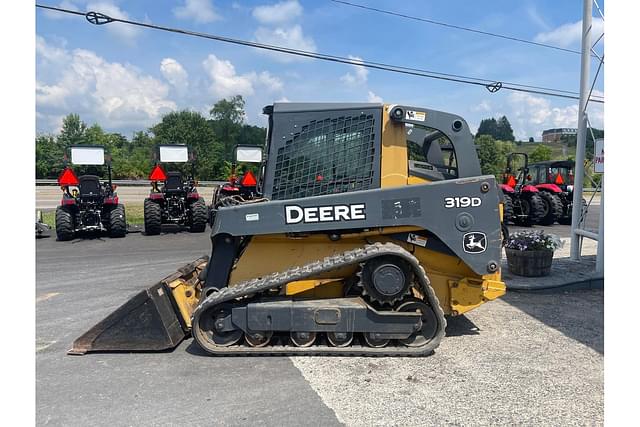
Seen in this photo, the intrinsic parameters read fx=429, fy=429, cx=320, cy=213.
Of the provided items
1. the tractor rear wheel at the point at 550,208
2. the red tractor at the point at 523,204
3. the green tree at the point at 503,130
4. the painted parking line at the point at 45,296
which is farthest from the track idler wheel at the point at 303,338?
the green tree at the point at 503,130

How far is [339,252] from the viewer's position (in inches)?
179

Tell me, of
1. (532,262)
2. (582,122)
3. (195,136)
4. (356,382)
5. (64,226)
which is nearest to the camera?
(356,382)

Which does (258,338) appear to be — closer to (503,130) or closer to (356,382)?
(356,382)

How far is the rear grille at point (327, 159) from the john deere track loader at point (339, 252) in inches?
0.4

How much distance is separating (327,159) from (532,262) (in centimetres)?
421

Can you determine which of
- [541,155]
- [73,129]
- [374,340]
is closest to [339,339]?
[374,340]

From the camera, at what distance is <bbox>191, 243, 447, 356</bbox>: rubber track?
162 inches

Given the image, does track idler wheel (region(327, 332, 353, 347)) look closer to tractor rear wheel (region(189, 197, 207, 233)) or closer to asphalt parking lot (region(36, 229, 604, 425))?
asphalt parking lot (region(36, 229, 604, 425))

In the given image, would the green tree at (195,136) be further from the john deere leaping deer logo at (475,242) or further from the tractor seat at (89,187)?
the john deere leaping deer logo at (475,242)

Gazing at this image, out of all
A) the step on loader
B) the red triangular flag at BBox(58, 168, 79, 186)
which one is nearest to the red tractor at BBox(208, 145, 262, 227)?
the step on loader

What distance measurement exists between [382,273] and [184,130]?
59021mm

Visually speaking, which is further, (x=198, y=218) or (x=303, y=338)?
(x=198, y=218)

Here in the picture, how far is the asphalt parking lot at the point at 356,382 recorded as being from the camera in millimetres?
3195

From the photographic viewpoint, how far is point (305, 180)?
4.47 m
